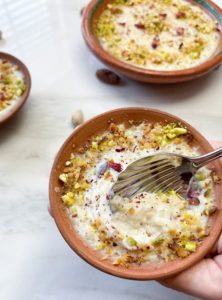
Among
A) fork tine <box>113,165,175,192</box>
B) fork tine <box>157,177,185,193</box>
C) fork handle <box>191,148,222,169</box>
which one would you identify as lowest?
fork tine <box>157,177,185,193</box>

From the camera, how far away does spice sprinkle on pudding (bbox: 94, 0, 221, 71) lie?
3.43ft

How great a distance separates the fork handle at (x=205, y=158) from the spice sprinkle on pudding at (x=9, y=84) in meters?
0.45

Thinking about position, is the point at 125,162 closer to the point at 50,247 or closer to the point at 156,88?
the point at 50,247

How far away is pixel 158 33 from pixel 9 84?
1.42 ft

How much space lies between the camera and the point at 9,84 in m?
0.98

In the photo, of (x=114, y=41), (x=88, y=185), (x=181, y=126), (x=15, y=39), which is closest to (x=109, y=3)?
(x=114, y=41)

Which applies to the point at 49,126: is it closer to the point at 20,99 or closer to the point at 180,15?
the point at 20,99

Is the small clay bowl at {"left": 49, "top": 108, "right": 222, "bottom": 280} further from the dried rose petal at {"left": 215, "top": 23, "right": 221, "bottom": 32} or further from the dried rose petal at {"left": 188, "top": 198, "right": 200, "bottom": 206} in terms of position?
the dried rose petal at {"left": 215, "top": 23, "right": 221, "bottom": 32}

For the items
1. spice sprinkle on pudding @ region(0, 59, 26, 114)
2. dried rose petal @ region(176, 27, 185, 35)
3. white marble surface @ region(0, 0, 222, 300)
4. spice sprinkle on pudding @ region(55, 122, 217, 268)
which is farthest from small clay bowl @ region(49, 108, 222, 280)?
dried rose petal @ region(176, 27, 185, 35)

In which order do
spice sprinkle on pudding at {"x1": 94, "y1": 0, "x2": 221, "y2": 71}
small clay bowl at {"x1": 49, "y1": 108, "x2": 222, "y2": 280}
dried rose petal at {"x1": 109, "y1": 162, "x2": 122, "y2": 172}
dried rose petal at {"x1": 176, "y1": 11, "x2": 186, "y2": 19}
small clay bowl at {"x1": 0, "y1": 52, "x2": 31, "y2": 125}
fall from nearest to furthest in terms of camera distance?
small clay bowl at {"x1": 49, "y1": 108, "x2": 222, "y2": 280}, dried rose petal at {"x1": 109, "y1": 162, "x2": 122, "y2": 172}, small clay bowl at {"x1": 0, "y1": 52, "x2": 31, "y2": 125}, spice sprinkle on pudding at {"x1": 94, "y1": 0, "x2": 221, "y2": 71}, dried rose petal at {"x1": 176, "y1": 11, "x2": 186, "y2": 19}

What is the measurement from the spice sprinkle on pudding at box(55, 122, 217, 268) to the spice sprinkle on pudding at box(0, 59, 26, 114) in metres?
0.26

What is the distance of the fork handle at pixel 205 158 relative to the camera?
2.38 ft

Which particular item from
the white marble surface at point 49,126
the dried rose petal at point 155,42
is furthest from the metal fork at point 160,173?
the dried rose petal at point 155,42

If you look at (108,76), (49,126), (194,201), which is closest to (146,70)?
(108,76)
